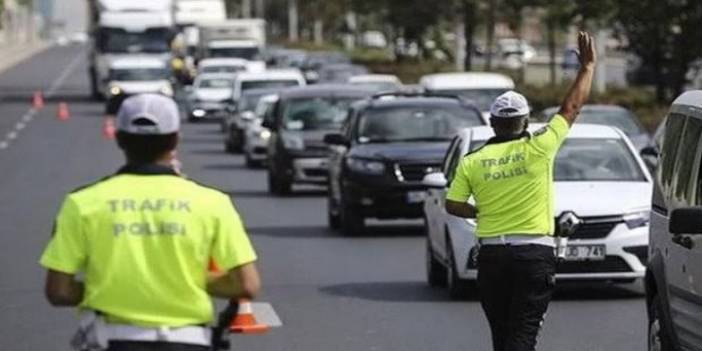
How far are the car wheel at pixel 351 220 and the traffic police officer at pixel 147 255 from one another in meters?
17.2

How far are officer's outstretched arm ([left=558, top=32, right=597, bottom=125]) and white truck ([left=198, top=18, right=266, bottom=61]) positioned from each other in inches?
2673

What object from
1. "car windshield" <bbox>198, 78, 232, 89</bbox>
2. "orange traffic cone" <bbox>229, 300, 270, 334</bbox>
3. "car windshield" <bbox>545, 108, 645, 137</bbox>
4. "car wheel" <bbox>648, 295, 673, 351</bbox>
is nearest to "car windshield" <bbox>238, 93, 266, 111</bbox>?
"car windshield" <bbox>545, 108, 645, 137</bbox>

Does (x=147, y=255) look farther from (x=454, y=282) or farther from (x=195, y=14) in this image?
(x=195, y=14)

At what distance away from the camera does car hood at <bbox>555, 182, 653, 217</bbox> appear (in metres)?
17.0

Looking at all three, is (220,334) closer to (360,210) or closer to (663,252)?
(663,252)

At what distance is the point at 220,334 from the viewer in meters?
7.16

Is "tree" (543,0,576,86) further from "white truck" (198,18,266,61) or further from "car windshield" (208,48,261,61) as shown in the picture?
"white truck" (198,18,266,61)

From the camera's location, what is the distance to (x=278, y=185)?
104 ft

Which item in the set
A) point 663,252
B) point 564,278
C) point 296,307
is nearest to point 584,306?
point 564,278

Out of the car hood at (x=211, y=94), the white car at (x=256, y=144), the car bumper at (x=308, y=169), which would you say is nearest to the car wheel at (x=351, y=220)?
the car bumper at (x=308, y=169)

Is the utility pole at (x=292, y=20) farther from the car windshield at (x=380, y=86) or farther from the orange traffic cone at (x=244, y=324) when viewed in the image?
the orange traffic cone at (x=244, y=324)

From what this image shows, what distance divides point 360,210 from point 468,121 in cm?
173

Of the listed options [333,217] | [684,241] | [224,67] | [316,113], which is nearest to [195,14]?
[224,67]

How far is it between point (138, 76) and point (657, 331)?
5389 cm
